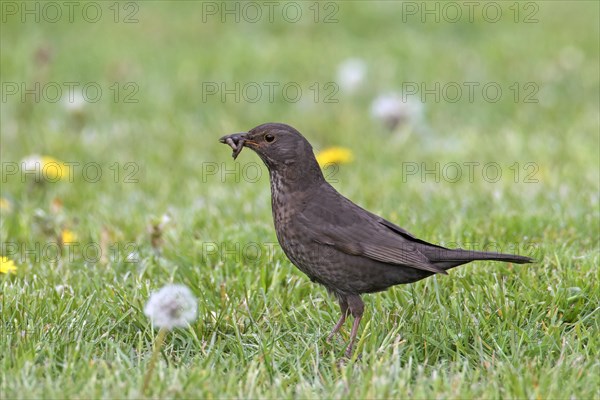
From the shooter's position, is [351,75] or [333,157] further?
[351,75]

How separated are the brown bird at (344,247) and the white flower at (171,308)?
0.50m

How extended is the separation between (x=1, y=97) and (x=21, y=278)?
15.3 ft

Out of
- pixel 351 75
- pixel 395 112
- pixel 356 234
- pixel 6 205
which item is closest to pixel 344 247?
pixel 356 234

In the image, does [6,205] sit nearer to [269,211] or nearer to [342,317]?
[269,211]

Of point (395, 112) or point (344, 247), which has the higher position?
point (395, 112)

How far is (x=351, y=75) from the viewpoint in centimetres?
951

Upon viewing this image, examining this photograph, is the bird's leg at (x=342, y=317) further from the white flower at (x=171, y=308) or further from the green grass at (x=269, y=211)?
the white flower at (x=171, y=308)

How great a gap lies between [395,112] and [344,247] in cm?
452

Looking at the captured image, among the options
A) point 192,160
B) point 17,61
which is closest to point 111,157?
point 192,160

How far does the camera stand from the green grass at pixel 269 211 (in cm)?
368

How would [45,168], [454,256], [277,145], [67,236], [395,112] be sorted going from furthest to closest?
[395,112], [45,168], [67,236], [277,145], [454,256]

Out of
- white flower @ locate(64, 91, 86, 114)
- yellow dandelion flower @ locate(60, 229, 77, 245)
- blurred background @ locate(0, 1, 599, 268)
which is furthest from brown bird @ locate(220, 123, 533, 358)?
white flower @ locate(64, 91, 86, 114)

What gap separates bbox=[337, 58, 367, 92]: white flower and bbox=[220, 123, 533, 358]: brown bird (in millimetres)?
5222

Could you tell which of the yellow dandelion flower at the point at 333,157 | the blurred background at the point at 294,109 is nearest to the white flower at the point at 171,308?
the blurred background at the point at 294,109
